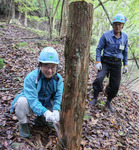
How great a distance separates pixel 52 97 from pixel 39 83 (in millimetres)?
527

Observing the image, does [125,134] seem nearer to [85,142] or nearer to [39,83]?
[85,142]

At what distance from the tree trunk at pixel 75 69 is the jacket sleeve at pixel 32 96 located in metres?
0.58

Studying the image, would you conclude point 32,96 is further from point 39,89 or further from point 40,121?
point 40,121

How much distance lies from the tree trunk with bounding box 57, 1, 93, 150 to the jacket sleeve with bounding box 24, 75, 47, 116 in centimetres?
58

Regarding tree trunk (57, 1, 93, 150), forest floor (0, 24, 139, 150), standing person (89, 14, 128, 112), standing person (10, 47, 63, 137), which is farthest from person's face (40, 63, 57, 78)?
standing person (89, 14, 128, 112)

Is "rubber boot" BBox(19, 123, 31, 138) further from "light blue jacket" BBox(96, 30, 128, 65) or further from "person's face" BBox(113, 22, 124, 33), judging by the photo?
"person's face" BBox(113, 22, 124, 33)

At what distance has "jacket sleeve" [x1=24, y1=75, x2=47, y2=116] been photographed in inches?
80.4

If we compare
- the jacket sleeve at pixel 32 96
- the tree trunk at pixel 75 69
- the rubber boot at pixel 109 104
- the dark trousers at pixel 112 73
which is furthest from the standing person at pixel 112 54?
the tree trunk at pixel 75 69

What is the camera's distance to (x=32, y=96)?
2.06 m

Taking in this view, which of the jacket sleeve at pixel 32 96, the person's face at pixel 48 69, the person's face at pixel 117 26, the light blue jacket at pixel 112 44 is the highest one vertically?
the person's face at pixel 117 26

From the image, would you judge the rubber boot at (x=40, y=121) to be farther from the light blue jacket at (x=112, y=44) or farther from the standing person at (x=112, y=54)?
the light blue jacket at (x=112, y=44)

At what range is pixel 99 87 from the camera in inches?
134

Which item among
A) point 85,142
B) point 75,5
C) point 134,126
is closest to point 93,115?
point 85,142

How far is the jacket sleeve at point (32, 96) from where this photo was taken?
6.70ft
